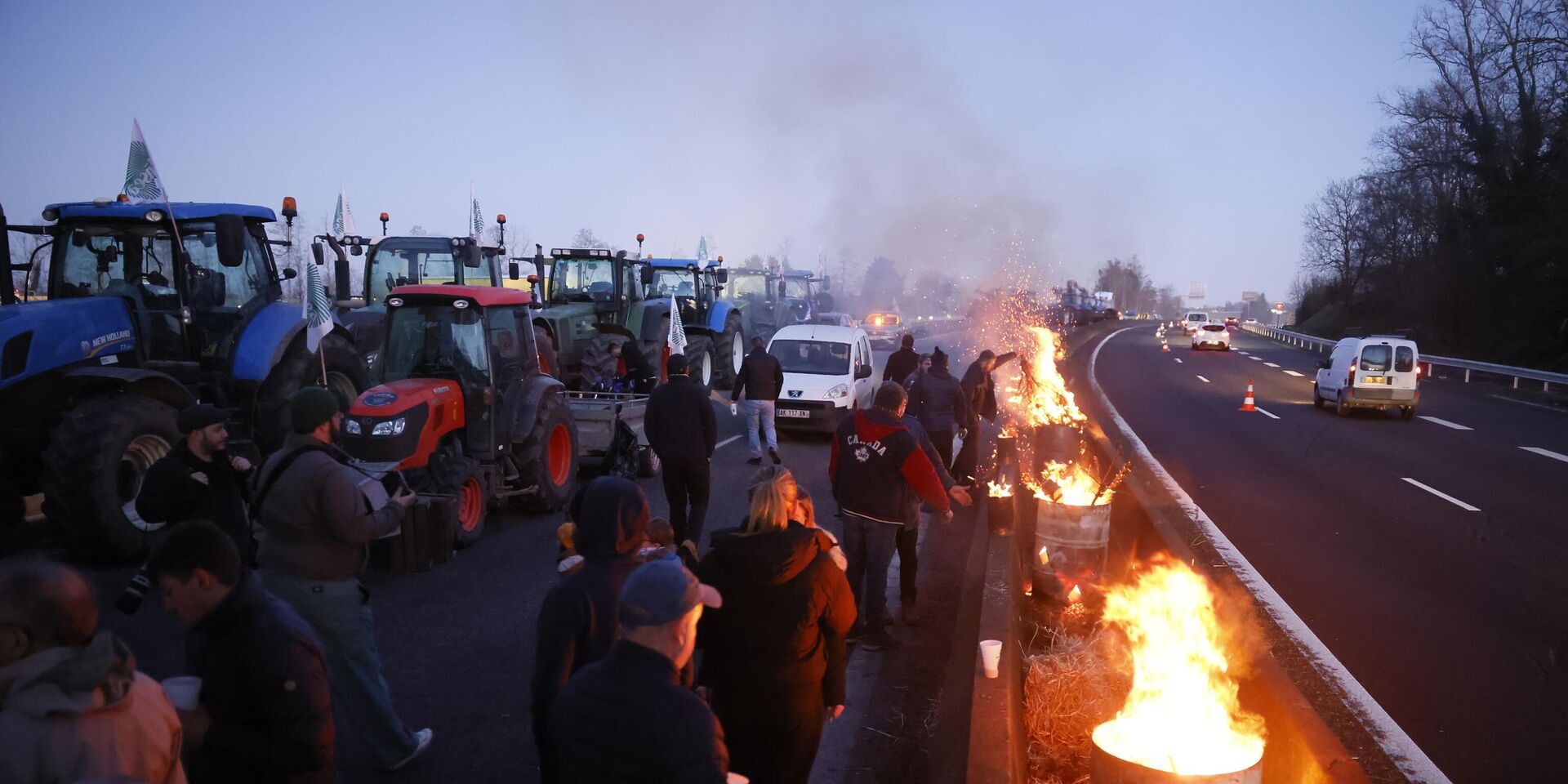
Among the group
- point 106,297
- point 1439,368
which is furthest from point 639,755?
point 1439,368

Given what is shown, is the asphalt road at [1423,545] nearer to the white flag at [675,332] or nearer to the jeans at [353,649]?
the jeans at [353,649]

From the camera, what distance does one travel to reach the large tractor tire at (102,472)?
7.51 m

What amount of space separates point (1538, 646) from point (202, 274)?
11.5 metres

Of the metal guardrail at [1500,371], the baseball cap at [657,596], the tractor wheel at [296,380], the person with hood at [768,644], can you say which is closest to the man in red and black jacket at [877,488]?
the person with hood at [768,644]

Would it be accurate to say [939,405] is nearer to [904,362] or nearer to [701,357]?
[904,362]

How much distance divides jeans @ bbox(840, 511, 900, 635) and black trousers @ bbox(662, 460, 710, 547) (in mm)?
1599

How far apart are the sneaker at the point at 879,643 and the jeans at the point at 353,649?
3000mm

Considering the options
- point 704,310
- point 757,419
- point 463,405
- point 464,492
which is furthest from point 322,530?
point 704,310

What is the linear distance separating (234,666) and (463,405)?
6952mm

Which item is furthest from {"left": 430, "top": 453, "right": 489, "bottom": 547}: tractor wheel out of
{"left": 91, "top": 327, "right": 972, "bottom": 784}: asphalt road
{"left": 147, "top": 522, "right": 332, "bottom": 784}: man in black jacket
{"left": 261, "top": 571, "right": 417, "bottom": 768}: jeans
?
{"left": 147, "top": 522, "right": 332, "bottom": 784}: man in black jacket

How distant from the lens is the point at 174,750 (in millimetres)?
2547

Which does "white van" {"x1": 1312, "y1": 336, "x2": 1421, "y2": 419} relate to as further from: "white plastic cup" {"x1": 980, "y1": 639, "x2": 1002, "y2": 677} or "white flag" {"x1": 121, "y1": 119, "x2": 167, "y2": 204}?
"white flag" {"x1": 121, "y1": 119, "x2": 167, "y2": 204}

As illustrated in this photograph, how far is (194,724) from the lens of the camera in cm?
279

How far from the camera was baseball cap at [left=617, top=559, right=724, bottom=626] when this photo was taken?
8.15ft
